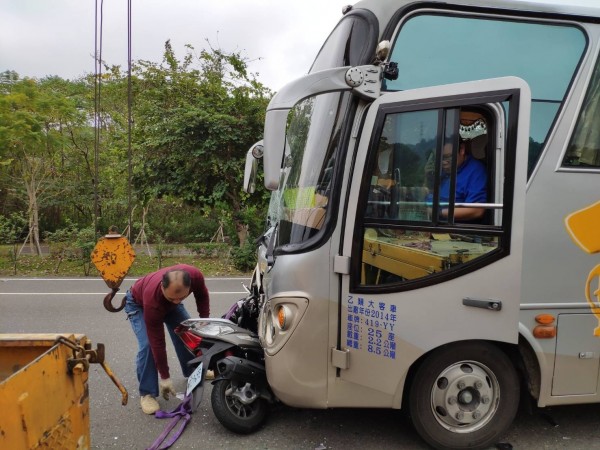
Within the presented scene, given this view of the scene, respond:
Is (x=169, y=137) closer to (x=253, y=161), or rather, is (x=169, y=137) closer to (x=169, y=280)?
(x=253, y=161)

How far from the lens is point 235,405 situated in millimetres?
3291

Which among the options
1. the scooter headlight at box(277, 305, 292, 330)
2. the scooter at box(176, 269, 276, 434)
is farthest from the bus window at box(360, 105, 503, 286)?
the scooter at box(176, 269, 276, 434)

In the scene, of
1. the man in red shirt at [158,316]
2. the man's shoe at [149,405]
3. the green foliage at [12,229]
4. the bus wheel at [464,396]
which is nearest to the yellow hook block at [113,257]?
the man in red shirt at [158,316]

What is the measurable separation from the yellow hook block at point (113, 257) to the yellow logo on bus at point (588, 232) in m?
3.32

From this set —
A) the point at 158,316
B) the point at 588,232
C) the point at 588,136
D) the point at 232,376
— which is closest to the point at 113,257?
the point at 158,316

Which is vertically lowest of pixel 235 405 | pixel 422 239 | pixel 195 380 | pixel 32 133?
pixel 235 405

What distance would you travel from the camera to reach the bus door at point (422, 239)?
2.77 m

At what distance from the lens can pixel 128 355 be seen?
16.4 feet

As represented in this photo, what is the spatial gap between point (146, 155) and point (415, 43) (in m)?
9.72

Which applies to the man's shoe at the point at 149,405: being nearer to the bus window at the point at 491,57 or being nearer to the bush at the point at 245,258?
the bus window at the point at 491,57

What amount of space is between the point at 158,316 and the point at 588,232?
310 cm

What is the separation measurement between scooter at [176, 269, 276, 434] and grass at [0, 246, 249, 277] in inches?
305

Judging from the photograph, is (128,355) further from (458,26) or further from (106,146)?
(106,146)

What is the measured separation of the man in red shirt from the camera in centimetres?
341
